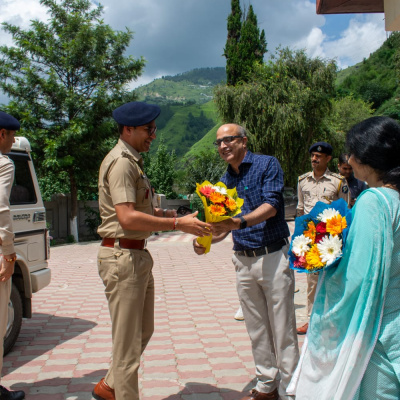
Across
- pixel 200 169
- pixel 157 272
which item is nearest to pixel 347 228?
pixel 157 272

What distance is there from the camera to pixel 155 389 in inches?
149

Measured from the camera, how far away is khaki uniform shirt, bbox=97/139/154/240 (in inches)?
109

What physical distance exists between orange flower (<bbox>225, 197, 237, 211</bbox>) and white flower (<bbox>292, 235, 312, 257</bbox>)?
34.8 inches

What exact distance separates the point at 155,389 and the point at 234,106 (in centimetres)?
2210

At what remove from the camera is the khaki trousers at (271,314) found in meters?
3.24

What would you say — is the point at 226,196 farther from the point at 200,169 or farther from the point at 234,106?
the point at 200,169

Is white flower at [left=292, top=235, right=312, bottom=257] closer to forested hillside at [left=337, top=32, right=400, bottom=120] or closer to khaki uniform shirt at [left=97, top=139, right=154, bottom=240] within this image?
khaki uniform shirt at [left=97, top=139, right=154, bottom=240]

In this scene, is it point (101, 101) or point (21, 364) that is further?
point (101, 101)

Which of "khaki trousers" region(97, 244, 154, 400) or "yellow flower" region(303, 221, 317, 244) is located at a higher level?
"yellow flower" region(303, 221, 317, 244)

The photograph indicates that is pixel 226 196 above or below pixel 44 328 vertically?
above

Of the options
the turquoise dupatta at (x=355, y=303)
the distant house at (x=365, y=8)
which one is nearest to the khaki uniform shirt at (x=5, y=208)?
the turquoise dupatta at (x=355, y=303)

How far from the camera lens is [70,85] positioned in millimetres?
17203

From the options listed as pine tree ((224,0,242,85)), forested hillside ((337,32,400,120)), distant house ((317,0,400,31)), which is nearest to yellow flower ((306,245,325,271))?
distant house ((317,0,400,31))

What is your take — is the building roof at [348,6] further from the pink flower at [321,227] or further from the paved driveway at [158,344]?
the pink flower at [321,227]
